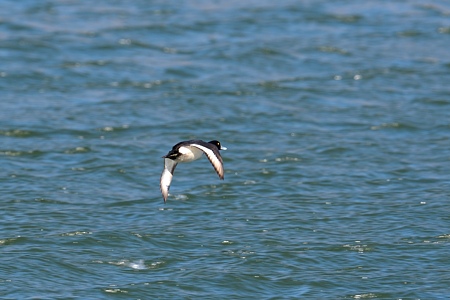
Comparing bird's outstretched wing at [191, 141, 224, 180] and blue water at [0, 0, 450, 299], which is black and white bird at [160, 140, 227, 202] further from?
blue water at [0, 0, 450, 299]

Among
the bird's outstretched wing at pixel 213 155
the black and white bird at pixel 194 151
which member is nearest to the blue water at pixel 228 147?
the black and white bird at pixel 194 151

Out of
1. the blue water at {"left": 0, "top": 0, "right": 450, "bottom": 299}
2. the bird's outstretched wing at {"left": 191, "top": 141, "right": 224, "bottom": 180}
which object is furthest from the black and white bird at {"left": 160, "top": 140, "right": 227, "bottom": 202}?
the blue water at {"left": 0, "top": 0, "right": 450, "bottom": 299}

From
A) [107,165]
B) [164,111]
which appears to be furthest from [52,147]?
[164,111]

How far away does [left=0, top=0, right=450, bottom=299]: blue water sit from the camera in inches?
685

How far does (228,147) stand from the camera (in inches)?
974

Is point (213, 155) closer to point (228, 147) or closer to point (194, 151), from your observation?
point (194, 151)

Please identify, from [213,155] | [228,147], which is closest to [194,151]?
[213,155]

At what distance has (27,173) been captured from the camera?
22.6m

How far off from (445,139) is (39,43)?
14594 millimetres

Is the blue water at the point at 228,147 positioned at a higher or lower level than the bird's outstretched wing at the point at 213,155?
lower

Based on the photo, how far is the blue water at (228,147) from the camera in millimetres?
17406

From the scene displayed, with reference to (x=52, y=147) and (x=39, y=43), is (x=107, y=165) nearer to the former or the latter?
(x=52, y=147)

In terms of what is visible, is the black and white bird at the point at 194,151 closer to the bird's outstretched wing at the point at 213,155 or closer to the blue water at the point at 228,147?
the bird's outstretched wing at the point at 213,155

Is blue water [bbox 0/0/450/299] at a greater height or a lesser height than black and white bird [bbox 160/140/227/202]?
lesser
